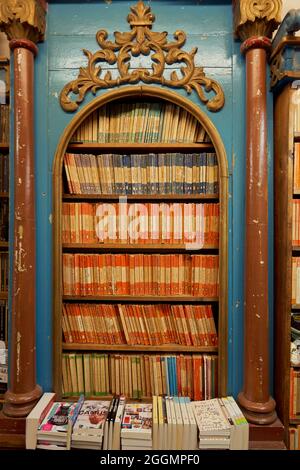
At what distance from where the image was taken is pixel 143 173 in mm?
1858

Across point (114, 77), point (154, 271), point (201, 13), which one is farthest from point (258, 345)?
point (201, 13)

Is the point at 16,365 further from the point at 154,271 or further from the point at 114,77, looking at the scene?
the point at 114,77

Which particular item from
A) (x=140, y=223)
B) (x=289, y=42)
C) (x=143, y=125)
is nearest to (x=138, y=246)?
(x=140, y=223)

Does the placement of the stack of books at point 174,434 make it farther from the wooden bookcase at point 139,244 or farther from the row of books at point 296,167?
the row of books at point 296,167

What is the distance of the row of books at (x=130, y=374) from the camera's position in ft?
6.00

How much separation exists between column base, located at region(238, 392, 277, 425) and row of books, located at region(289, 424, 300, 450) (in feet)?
0.54

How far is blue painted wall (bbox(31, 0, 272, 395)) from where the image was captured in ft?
5.73

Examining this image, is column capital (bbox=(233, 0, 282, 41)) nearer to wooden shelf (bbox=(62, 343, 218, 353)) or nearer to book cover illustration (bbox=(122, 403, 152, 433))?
wooden shelf (bbox=(62, 343, 218, 353))

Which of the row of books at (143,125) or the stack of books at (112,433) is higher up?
the row of books at (143,125)

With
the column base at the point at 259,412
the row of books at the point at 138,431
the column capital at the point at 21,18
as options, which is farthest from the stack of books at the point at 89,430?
the column capital at the point at 21,18

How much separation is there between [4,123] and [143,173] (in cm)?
93

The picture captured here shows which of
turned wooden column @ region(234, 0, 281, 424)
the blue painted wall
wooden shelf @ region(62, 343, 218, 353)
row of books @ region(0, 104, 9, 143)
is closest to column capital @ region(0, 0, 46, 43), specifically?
the blue painted wall

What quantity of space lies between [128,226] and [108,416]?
1.03 meters

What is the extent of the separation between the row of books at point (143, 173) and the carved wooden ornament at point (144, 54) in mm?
317
